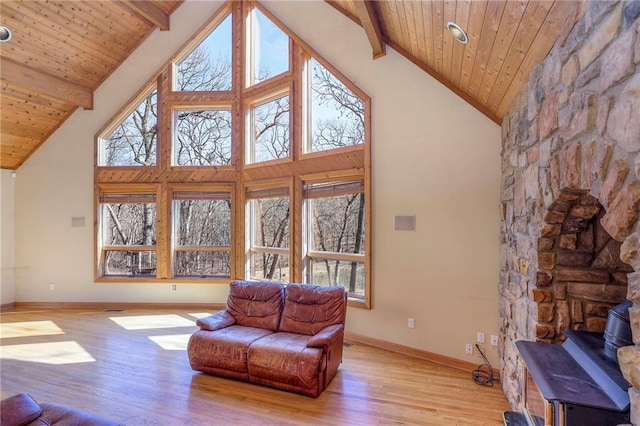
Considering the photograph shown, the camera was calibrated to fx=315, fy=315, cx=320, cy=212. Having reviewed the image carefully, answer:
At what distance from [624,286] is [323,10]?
4716 mm

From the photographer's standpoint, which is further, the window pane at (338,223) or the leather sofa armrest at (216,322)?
the window pane at (338,223)

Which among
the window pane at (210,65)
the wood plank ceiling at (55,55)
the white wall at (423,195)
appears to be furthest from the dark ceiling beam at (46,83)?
the white wall at (423,195)

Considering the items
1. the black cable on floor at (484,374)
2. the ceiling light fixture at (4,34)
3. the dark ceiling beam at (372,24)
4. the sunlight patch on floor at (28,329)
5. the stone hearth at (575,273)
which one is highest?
the ceiling light fixture at (4,34)

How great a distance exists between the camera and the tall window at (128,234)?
6.00 m

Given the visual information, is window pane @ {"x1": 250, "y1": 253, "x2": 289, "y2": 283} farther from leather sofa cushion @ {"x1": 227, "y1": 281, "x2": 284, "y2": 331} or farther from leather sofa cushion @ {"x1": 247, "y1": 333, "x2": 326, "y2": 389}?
leather sofa cushion @ {"x1": 247, "y1": 333, "x2": 326, "y2": 389}

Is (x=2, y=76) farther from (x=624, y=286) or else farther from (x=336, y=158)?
(x=624, y=286)

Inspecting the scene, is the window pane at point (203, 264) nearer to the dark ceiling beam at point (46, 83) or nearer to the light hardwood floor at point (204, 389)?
the light hardwood floor at point (204, 389)

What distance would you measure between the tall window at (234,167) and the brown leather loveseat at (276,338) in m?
1.04

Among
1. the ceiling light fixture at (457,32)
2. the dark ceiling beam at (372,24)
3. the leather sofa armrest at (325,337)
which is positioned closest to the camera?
the ceiling light fixture at (457,32)

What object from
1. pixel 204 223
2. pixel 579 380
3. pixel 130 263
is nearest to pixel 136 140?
pixel 204 223

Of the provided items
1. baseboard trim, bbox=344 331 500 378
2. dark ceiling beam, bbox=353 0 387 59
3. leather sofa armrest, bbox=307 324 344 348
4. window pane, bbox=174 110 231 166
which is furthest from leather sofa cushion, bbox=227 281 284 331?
dark ceiling beam, bbox=353 0 387 59

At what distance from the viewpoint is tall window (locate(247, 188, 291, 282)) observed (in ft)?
16.9

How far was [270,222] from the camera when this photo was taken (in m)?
5.38

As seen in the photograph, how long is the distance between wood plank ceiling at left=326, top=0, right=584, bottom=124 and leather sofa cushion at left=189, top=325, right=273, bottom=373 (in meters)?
3.32
